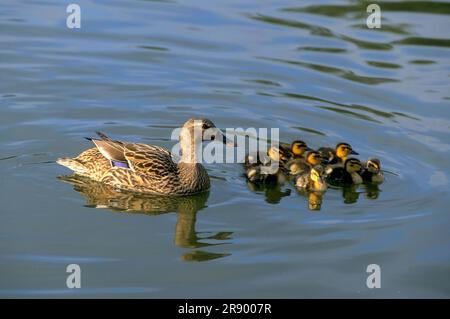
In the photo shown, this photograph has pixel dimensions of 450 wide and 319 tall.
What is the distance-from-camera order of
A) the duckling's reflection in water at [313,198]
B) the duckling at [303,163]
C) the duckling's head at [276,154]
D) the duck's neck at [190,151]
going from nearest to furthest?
1. the duckling's reflection in water at [313,198]
2. the duck's neck at [190,151]
3. the duckling at [303,163]
4. the duckling's head at [276,154]

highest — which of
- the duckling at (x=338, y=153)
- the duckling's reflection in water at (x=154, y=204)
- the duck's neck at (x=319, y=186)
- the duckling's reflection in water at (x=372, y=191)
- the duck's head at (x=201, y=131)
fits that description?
the duck's head at (x=201, y=131)

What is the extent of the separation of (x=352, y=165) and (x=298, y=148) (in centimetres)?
58

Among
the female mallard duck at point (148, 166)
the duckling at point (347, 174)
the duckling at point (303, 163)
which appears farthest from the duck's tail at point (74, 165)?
the duckling at point (347, 174)

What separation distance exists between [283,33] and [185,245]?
17.5ft

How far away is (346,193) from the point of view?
311 inches

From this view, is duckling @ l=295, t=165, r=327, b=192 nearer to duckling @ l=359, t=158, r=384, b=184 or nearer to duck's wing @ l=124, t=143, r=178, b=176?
duckling @ l=359, t=158, r=384, b=184

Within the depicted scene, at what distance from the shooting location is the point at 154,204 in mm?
7582

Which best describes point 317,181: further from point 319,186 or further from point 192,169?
point 192,169

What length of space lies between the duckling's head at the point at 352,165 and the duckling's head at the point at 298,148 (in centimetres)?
50

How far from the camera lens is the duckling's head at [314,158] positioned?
26.6ft

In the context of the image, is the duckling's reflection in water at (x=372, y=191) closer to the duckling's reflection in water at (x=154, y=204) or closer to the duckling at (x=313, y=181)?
the duckling at (x=313, y=181)

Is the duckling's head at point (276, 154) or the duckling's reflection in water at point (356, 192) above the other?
the duckling's head at point (276, 154)
